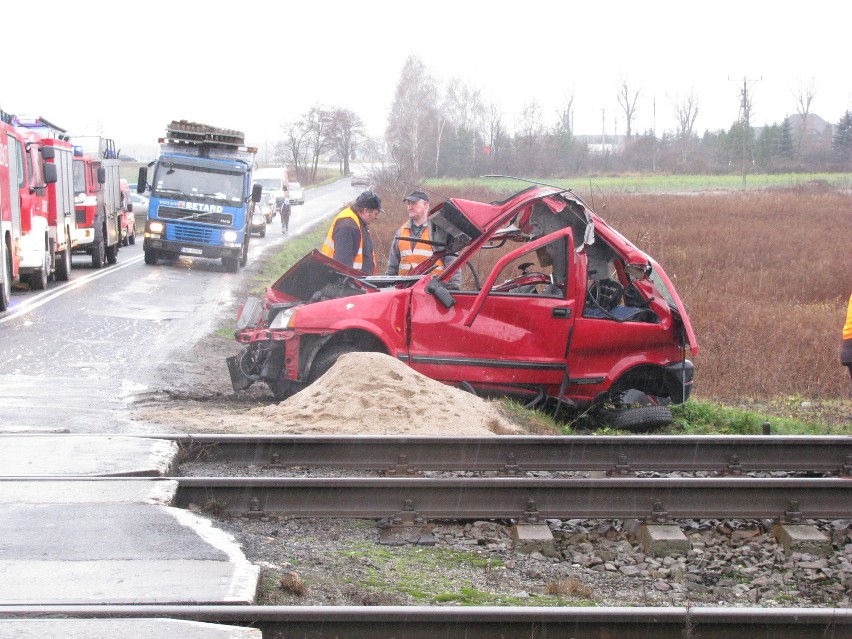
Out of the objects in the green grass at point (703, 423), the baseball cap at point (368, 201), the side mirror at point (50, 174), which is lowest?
the green grass at point (703, 423)

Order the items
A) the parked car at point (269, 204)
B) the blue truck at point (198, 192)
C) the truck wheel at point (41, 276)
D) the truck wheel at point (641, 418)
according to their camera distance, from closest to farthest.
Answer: the truck wheel at point (641, 418)
the truck wheel at point (41, 276)
the blue truck at point (198, 192)
the parked car at point (269, 204)

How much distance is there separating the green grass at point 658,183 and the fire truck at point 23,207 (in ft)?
100

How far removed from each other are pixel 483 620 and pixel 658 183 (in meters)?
65.0

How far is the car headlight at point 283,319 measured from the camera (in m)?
9.17

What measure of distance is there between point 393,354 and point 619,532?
10.9ft

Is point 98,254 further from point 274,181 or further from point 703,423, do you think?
point 274,181

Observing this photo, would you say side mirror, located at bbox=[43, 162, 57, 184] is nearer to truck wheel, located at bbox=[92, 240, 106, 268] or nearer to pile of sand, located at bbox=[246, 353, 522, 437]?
truck wheel, located at bbox=[92, 240, 106, 268]

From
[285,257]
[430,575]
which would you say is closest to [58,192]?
[285,257]

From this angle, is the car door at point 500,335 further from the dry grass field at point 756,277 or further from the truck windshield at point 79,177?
the truck windshield at point 79,177

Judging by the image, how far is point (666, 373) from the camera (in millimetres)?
9039

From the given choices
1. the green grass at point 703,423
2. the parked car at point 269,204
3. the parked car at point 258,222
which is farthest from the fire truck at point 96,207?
the green grass at point 703,423


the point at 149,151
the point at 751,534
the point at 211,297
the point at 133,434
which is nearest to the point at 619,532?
the point at 751,534

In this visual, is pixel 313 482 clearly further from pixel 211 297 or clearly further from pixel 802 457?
pixel 211 297

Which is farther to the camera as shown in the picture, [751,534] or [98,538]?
[751,534]
